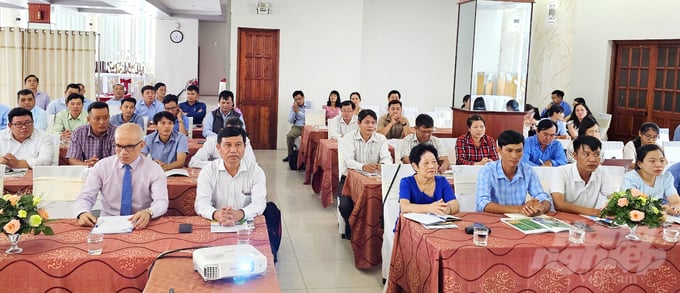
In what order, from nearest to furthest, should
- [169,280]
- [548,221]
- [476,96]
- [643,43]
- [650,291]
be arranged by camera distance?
[169,280] → [650,291] → [548,221] → [476,96] → [643,43]

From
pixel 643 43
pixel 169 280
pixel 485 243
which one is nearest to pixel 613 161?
pixel 485 243

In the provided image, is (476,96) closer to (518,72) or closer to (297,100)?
(518,72)

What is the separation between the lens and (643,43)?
1015 cm

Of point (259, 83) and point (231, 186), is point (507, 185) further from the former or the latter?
point (259, 83)

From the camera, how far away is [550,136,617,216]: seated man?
407 centimetres

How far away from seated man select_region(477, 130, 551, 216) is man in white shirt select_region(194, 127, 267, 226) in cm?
142

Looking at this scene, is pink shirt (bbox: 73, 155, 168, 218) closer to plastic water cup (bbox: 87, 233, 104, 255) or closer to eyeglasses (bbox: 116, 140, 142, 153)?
eyeglasses (bbox: 116, 140, 142, 153)

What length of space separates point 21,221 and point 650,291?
3.15 meters

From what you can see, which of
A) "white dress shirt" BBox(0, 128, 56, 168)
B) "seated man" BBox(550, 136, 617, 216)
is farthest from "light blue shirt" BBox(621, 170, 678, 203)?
"white dress shirt" BBox(0, 128, 56, 168)

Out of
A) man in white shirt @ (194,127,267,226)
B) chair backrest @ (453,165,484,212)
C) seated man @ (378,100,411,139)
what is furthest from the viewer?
seated man @ (378,100,411,139)

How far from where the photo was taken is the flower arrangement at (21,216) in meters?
2.71

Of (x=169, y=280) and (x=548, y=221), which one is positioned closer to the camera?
(x=169, y=280)

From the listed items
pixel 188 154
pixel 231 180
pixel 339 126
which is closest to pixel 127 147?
pixel 231 180

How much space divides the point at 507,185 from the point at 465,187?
310 mm
